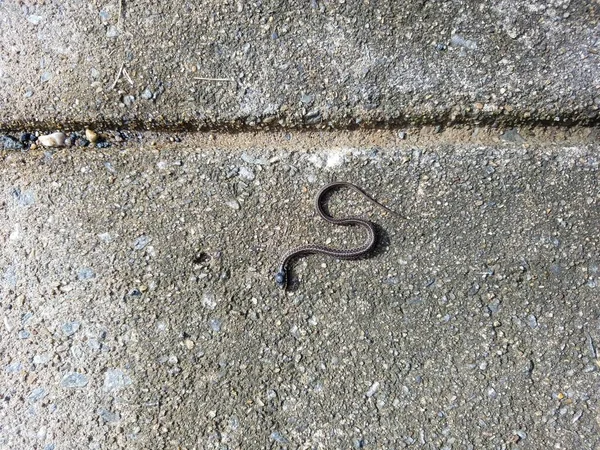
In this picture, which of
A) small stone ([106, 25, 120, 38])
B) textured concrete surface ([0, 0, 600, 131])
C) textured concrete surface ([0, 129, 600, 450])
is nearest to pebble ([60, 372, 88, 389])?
textured concrete surface ([0, 129, 600, 450])

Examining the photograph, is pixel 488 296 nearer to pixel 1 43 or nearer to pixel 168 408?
pixel 168 408

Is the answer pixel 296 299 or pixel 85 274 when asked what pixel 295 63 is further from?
pixel 85 274

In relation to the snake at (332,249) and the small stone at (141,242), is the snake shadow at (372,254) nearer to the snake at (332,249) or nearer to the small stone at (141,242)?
the snake at (332,249)

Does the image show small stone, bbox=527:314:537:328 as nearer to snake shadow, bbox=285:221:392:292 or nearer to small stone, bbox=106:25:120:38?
snake shadow, bbox=285:221:392:292

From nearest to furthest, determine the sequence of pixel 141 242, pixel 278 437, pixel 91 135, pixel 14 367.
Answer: pixel 278 437 < pixel 14 367 < pixel 141 242 < pixel 91 135

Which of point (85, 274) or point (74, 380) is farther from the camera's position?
point (85, 274)

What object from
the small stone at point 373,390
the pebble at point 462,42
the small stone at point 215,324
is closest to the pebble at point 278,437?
the small stone at point 373,390

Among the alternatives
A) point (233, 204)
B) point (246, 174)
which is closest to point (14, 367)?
Answer: point (233, 204)
